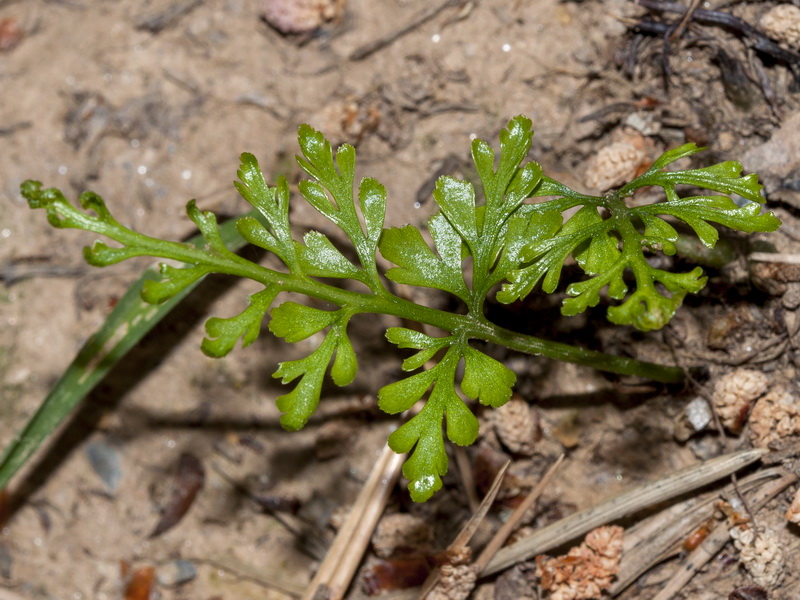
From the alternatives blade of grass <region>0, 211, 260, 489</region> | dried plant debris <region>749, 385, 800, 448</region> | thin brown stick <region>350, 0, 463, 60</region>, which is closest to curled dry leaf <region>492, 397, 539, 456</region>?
dried plant debris <region>749, 385, 800, 448</region>

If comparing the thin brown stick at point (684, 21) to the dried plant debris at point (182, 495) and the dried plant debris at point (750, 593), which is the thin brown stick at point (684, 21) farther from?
the dried plant debris at point (182, 495)

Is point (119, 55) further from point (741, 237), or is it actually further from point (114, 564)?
point (741, 237)

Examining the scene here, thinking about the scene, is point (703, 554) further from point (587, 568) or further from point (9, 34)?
point (9, 34)

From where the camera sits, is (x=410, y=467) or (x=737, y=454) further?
(x=737, y=454)

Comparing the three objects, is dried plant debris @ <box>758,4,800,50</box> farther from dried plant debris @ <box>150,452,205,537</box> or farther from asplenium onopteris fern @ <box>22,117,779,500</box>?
dried plant debris @ <box>150,452,205,537</box>

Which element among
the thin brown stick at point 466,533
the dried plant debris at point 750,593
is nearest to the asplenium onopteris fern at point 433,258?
the thin brown stick at point 466,533

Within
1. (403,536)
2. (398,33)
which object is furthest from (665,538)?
(398,33)

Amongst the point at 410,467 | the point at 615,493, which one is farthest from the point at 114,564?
the point at 615,493
